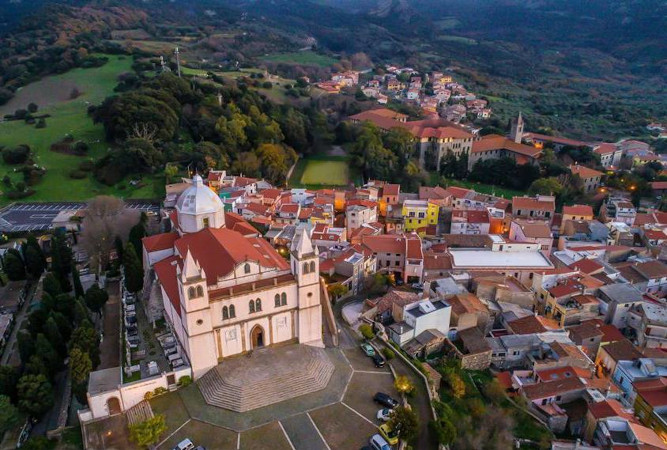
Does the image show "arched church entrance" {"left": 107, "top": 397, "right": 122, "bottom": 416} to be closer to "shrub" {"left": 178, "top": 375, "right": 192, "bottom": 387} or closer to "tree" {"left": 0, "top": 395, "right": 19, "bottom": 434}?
"shrub" {"left": 178, "top": 375, "right": 192, "bottom": 387}

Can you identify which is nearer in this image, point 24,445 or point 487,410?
point 24,445

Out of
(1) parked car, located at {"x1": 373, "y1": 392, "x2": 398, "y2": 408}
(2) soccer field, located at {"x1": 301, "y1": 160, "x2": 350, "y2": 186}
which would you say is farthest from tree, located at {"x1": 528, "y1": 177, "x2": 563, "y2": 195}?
(1) parked car, located at {"x1": 373, "y1": 392, "x2": 398, "y2": 408}

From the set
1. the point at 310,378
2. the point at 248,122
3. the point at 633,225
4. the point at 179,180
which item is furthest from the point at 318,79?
the point at 310,378

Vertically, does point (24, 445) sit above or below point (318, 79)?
below

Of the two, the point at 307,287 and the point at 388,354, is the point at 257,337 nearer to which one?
the point at 307,287

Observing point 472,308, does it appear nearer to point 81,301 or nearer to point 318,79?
point 81,301

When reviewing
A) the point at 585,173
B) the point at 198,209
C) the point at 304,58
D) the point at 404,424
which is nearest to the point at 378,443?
the point at 404,424

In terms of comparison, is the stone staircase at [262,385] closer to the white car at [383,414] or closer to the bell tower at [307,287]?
the bell tower at [307,287]

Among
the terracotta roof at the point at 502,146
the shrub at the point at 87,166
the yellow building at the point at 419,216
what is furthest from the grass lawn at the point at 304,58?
the yellow building at the point at 419,216
